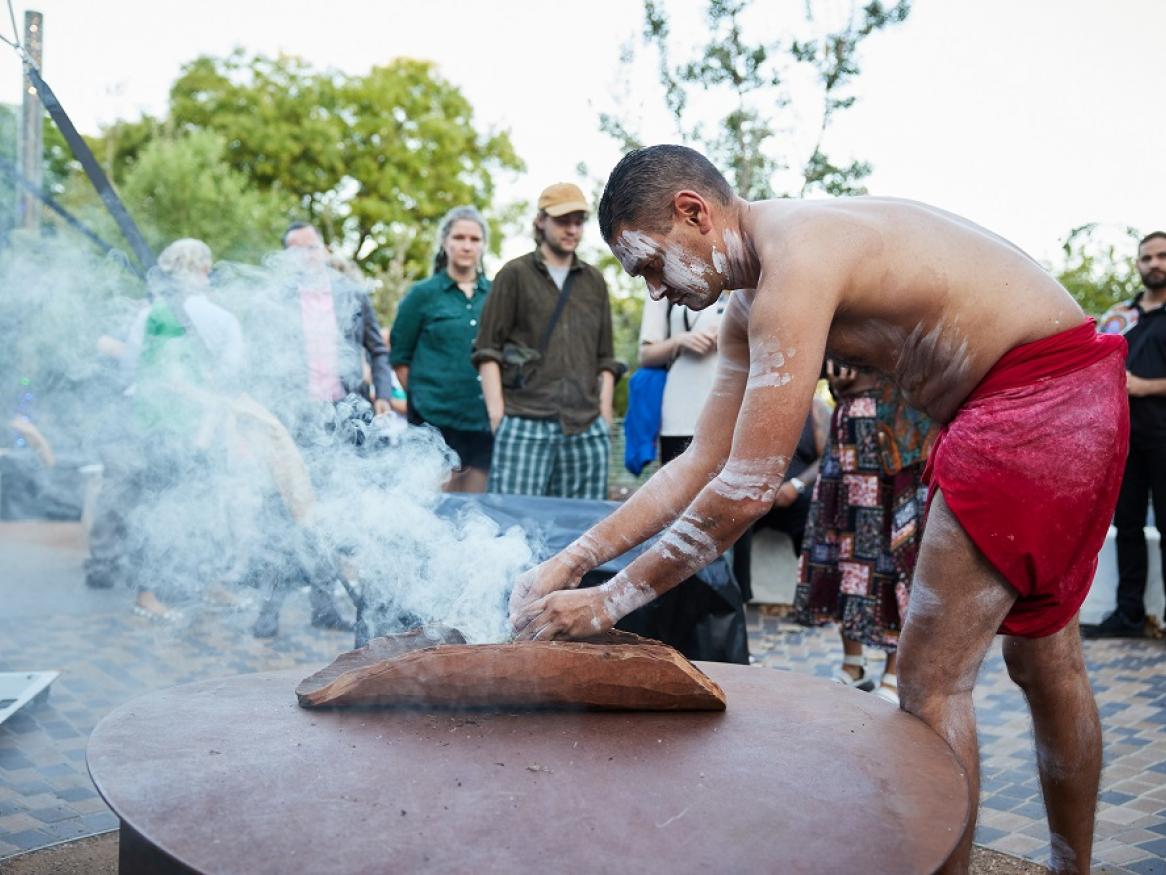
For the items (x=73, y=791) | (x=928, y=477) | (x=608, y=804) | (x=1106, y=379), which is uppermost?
(x=1106, y=379)

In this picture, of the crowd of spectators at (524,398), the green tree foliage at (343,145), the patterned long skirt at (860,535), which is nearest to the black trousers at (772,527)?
the crowd of spectators at (524,398)

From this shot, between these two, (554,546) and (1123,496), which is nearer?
(554,546)

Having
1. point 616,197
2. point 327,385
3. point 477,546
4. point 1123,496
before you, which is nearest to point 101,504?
point 327,385

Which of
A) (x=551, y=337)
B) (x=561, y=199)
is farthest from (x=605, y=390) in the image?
(x=561, y=199)

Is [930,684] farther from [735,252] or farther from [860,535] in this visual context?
[860,535]

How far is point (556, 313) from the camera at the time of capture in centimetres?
495

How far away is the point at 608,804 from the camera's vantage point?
4.59ft

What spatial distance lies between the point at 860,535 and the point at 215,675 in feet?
9.41

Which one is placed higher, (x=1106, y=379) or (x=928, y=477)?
(x=1106, y=379)

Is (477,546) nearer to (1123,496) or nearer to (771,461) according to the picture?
(771,461)

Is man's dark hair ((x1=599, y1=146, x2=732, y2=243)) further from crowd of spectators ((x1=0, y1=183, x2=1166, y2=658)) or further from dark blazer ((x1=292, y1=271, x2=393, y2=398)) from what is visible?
dark blazer ((x1=292, y1=271, x2=393, y2=398))

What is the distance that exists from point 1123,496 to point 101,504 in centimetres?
582

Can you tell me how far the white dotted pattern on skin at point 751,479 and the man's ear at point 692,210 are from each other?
0.52 meters

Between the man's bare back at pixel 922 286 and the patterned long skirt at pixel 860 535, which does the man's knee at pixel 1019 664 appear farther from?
the patterned long skirt at pixel 860 535
